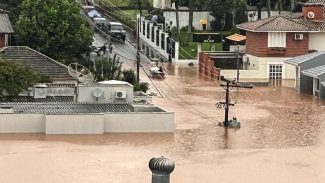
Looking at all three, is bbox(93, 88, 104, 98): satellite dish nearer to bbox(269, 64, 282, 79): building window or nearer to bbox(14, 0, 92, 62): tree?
bbox(14, 0, 92, 62): tree

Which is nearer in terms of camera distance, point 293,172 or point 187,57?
point 293,172

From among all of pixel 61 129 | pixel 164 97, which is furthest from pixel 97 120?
pixel 164 97

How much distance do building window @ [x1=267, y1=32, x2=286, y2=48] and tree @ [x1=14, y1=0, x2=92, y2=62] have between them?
12.9 meters

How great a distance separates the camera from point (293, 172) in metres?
24.7

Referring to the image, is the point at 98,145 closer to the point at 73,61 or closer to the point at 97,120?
the point at 97,120

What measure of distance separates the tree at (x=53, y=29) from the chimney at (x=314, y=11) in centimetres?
1626

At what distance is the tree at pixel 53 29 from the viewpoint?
4784cm

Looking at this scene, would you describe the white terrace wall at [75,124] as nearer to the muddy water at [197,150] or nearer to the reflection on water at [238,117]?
the reflection on water at [238,117]

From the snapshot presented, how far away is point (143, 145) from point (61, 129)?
376cm

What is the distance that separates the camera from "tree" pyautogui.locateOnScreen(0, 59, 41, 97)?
34250 millimetres

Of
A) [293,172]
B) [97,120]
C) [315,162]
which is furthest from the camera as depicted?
[97,120]

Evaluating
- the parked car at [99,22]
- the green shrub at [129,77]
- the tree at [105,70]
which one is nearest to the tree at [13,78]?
the tree at [105,70]

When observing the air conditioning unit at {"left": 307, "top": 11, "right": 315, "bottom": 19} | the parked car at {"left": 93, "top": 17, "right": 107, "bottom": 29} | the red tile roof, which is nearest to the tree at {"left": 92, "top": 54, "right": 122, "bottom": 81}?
the red tile roof

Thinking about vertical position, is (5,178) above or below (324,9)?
below
